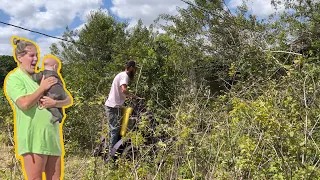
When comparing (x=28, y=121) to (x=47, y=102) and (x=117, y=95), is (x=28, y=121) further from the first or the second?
(x=117, y=95)

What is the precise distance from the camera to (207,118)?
3.66 m

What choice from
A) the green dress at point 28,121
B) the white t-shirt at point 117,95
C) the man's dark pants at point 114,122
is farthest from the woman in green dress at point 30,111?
the white t-shirt at point 117,95

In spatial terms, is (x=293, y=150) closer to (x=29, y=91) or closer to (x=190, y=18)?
(x=29, y=91)

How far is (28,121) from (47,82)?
30 centimetres

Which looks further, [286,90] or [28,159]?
[286,90]

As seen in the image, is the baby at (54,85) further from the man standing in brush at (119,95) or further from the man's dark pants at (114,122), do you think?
the man standing in brush at (119,95)

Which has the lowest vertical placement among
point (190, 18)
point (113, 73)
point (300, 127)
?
point (300, 127)

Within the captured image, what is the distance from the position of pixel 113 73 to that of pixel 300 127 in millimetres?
6000

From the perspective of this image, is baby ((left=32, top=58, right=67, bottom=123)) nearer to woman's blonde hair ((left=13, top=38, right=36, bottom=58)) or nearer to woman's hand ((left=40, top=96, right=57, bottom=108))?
woman's hand ((left=40, top=96, right=57, bottom=108))

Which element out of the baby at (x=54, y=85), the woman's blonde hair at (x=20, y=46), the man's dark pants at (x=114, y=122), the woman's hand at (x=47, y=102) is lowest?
the man's dark pants at (x=114, y=122)

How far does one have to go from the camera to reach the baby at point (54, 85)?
2768 mm

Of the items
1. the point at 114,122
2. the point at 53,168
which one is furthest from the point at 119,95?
the point at 53,168

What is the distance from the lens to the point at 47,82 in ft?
9.02

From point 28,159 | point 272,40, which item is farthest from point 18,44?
point 272,40
